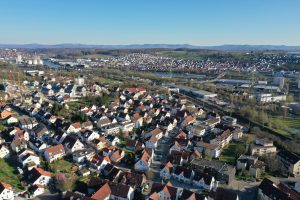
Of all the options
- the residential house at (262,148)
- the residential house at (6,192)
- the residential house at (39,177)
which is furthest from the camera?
the residential house at (262,148)

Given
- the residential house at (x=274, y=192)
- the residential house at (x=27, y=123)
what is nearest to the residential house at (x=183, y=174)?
the residential house at (x=274, y=192)

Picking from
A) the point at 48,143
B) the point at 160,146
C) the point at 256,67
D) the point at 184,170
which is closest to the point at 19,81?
the point at 48,143

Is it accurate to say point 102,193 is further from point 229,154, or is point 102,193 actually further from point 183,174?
point 229,154

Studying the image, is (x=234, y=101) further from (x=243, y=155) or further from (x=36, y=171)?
(x=36, y=171)

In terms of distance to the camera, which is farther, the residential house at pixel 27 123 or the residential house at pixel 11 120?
the residential house at pixel 11 120

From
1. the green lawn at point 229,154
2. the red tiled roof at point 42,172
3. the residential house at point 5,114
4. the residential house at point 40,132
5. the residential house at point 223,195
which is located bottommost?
the green lawn at point 229,154

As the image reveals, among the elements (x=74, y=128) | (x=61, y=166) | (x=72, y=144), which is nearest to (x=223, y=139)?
(x=72, y=144)

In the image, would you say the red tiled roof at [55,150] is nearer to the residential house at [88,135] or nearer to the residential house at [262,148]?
the residential house at [88,135]
